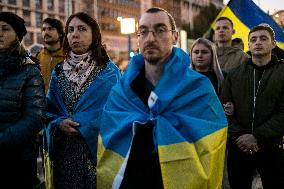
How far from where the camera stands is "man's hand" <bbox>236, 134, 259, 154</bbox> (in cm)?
409

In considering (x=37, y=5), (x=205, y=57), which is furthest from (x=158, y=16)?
(x=37, y=5)

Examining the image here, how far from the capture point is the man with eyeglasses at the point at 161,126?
2.68 metres

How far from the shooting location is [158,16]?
2938mm

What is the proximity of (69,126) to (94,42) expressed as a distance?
0.85 m

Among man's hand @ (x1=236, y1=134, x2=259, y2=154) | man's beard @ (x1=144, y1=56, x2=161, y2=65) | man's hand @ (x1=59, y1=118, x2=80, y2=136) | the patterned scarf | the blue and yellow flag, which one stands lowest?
man's hand @ (x1=236, y1=134, x2=259, y2=154)

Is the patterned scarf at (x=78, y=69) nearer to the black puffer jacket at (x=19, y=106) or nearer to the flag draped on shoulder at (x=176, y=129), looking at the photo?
the black puffer jacket at (x=19, y=106)

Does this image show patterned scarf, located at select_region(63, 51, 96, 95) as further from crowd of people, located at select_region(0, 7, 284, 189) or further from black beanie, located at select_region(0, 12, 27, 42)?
black beanie, located at select_region(0, 12, 27, 42)

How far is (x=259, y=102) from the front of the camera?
4129 mm

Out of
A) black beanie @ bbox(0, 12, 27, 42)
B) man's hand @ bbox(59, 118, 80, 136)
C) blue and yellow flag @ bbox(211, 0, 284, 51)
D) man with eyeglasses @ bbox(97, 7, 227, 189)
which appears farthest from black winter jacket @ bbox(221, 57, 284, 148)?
blue and yellow flag @ bbox(211, 0, 284, 51)

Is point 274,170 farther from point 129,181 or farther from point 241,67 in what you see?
point 129,181

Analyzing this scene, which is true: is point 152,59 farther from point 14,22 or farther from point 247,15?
point 247,15

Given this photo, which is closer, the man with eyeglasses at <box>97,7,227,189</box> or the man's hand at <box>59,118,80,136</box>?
the man with eyeglasses at <box>97,7,227,189</box>

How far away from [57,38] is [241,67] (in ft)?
7.90

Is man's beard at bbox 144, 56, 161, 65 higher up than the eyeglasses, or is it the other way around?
the eyeglasses
